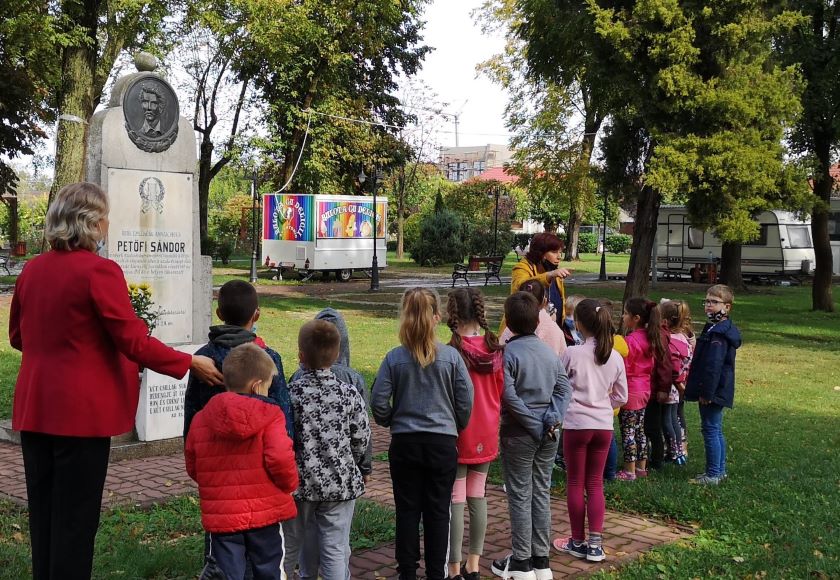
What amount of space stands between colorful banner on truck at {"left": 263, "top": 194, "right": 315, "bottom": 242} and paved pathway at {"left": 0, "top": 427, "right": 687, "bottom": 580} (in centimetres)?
2482

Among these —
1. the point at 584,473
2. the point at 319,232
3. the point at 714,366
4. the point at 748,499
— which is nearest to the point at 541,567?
the point at 584,473

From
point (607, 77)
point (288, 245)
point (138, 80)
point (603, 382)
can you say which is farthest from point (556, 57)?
point (603, 382)

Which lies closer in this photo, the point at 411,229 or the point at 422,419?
the point at 422,419

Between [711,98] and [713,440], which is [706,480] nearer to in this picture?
[713,440]

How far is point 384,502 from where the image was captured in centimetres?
631

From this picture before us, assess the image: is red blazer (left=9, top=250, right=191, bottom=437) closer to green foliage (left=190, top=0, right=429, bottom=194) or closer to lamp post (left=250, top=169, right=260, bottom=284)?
lamp post (left=250, top=169, right=260, bottom=284)

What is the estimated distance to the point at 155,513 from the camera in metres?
5.87

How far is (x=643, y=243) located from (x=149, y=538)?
18.1 m

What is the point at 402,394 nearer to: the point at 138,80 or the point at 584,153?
the point at 138,80

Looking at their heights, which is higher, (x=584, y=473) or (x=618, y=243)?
(x=618, y=243)

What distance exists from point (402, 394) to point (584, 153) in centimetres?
4073

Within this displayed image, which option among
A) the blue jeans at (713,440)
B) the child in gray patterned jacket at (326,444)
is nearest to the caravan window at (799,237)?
the blue jeans at (713,440)

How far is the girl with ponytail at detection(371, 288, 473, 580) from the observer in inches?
172

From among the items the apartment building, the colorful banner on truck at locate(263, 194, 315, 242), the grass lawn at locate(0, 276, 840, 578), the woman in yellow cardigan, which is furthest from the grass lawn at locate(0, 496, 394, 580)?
the apartment building
